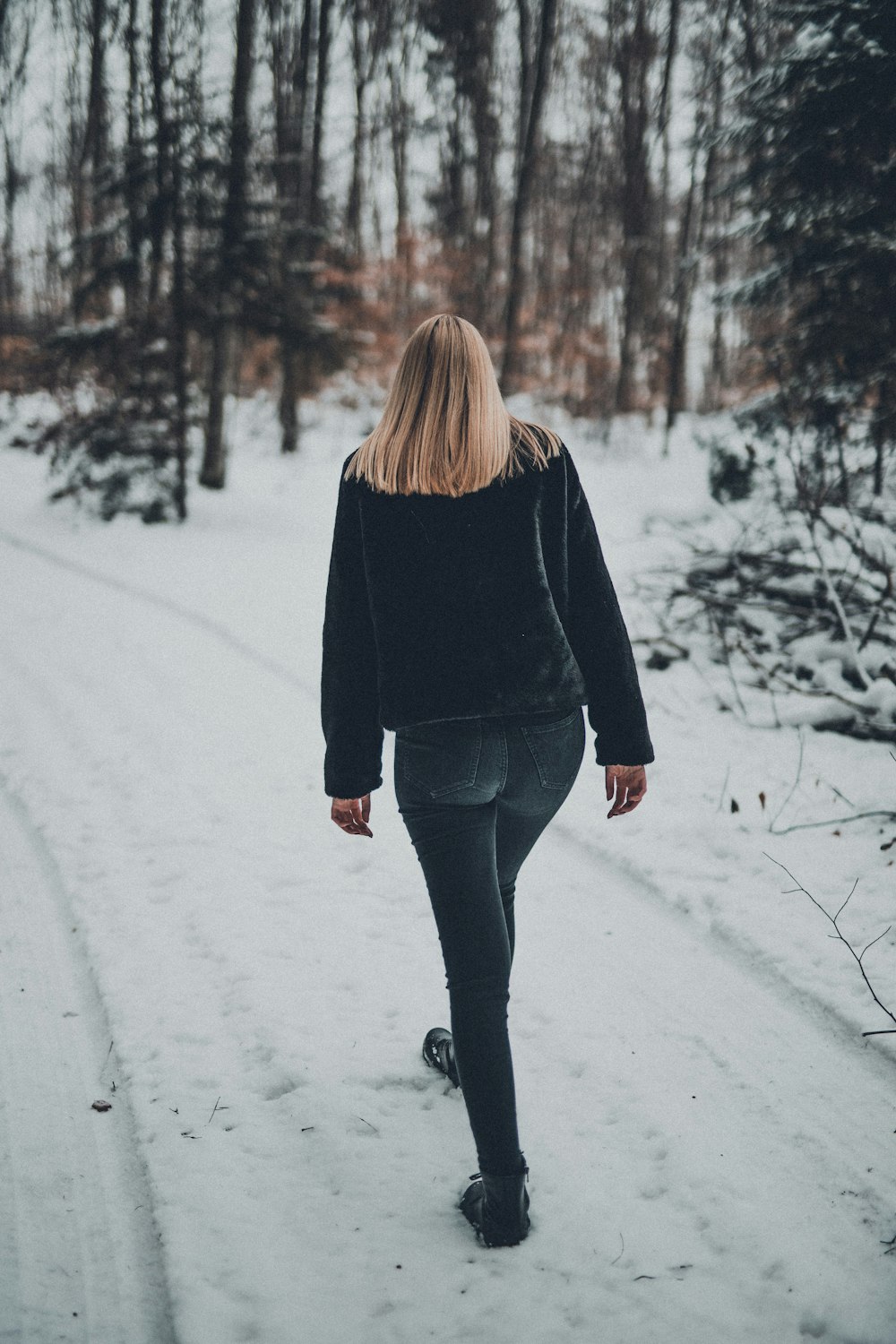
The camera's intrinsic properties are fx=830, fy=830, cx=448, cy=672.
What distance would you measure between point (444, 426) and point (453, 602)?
375mm

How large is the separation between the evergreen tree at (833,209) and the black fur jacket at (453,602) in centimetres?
469

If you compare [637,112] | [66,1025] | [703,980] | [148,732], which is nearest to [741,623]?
[703,980]

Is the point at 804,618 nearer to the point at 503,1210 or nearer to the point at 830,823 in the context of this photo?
the point at 830,823

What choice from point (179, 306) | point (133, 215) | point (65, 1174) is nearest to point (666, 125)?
point (179, 306)

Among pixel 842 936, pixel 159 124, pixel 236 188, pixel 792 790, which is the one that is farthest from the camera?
pixel 236 188

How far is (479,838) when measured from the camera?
1.83m

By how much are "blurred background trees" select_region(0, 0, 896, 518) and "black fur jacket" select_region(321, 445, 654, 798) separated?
424 cm

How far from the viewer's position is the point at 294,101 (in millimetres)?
18047

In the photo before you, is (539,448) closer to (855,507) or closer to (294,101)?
(855,507)

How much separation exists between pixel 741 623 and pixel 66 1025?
Answer: 5331 millimetres

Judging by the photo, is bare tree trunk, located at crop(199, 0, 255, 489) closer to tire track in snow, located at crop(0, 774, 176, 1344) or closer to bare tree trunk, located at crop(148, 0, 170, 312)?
bare tree trunk, located at crop(148, 0, 170, 312)

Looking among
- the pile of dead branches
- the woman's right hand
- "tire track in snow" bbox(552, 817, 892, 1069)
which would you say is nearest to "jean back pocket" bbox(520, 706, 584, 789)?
the woman's right hand

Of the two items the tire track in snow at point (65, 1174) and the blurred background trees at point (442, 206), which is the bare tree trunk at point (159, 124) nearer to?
the blurred background trees at point (442, 206)

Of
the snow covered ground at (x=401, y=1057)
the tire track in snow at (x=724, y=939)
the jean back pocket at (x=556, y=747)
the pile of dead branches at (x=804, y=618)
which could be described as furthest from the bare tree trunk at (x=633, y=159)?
the jean back pocket at (x=556, y=747)
